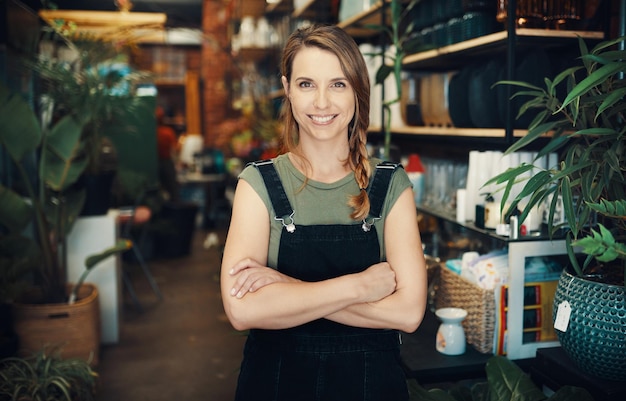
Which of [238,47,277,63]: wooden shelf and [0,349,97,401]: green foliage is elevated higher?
[238,47,277,63]: wooden shelf

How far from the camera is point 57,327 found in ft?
11.2

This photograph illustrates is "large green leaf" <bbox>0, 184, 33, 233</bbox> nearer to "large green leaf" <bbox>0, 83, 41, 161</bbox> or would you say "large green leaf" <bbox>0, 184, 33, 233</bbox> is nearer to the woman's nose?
"large green leaf" <bbox>0, 83, 41, 161</bbox>

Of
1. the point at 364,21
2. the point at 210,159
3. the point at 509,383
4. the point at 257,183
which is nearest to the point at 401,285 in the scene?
the point at 257,183

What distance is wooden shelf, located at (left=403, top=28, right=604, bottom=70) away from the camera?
2.46m

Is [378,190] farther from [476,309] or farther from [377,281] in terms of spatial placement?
[476,309]

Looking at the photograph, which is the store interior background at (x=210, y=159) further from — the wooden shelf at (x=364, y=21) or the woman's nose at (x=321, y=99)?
the woman's nose at (x=321, y=99)

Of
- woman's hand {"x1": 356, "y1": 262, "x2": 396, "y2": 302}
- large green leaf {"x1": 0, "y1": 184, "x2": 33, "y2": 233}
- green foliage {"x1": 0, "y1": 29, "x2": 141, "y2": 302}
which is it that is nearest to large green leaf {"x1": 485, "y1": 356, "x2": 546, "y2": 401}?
woman's hand {"x1": 356, "y1": 262, "x2": 396, "y2": 302}

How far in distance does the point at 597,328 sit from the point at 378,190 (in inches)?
30.2

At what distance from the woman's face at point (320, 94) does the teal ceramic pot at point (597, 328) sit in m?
0.87

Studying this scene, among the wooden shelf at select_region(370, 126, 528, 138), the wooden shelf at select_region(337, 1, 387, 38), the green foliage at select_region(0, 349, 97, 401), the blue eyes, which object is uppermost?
the wooden shelf at select_region(337, 1, 387, 38)

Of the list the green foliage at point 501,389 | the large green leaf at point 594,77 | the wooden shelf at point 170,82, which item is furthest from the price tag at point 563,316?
the wooden shelf at point 170,82

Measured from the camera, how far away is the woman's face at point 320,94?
1500 millimetres

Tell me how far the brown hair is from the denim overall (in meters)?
0.04

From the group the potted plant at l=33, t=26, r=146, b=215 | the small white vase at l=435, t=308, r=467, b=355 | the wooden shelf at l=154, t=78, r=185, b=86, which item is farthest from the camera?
the wooden shelf at l=154, t=78, r=185, b=86
